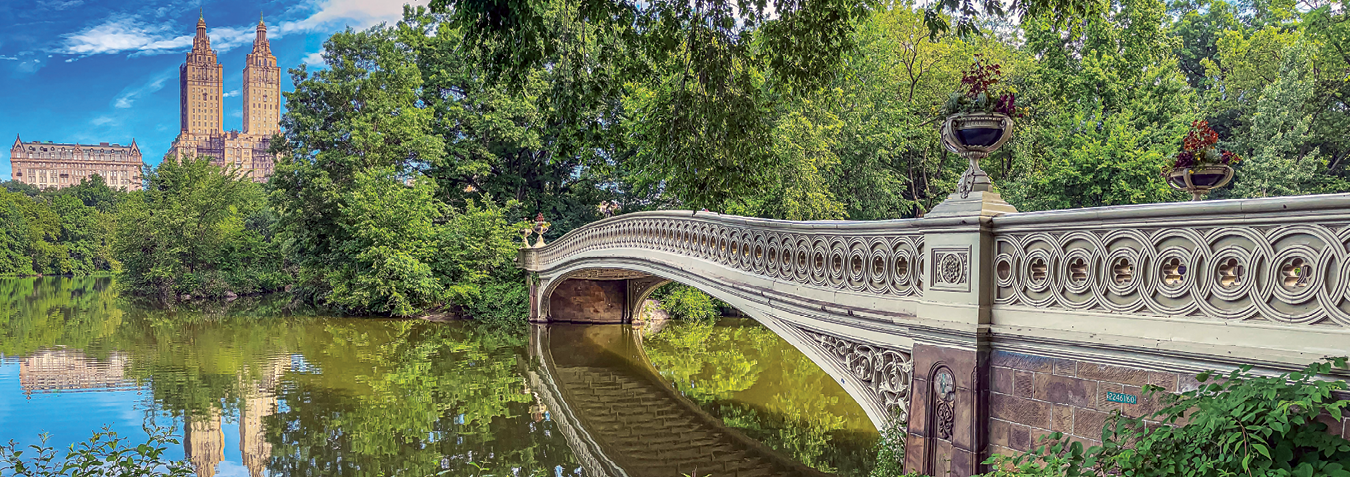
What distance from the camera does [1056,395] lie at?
18.1ft

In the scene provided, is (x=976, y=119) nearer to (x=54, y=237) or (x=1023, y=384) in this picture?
(x=1023, y=384)

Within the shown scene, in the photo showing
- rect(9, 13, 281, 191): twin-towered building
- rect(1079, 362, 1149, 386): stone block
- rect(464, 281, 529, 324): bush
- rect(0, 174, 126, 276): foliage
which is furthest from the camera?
rect(9, 13, 281, 191): twin-towered building

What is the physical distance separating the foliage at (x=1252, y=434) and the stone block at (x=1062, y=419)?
98 centimetres

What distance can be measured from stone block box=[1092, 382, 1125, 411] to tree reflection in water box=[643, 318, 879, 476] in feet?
14.1

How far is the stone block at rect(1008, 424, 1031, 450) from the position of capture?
225 inches

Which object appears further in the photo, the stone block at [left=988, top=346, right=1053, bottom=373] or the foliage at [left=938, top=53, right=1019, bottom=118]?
the foliage at [left=938, top=53, right=1019, bottom=118]

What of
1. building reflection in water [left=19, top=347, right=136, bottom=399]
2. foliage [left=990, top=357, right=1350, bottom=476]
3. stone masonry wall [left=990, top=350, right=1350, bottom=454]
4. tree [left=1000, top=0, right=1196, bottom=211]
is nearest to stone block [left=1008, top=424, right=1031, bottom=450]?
stone masonry wall [left=990, top=350, right=1350, bottom=454]

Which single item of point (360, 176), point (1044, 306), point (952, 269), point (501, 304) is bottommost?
point (501, 304)

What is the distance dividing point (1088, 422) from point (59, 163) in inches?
5990

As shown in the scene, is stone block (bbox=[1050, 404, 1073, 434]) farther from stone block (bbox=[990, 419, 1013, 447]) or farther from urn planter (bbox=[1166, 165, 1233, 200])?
urn planter (bbox=[1166, 165, 1233, 200])

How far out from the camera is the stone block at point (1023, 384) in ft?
18.7

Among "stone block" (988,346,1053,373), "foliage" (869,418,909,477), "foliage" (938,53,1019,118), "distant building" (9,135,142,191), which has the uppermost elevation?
"distant building" (9,135,142,191)

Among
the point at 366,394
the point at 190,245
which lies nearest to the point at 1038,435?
the point at 366,394

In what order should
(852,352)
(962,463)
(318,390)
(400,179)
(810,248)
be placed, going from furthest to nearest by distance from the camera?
(400,179) → (318,390) → (810,248) → (852,352) → (962,463)
